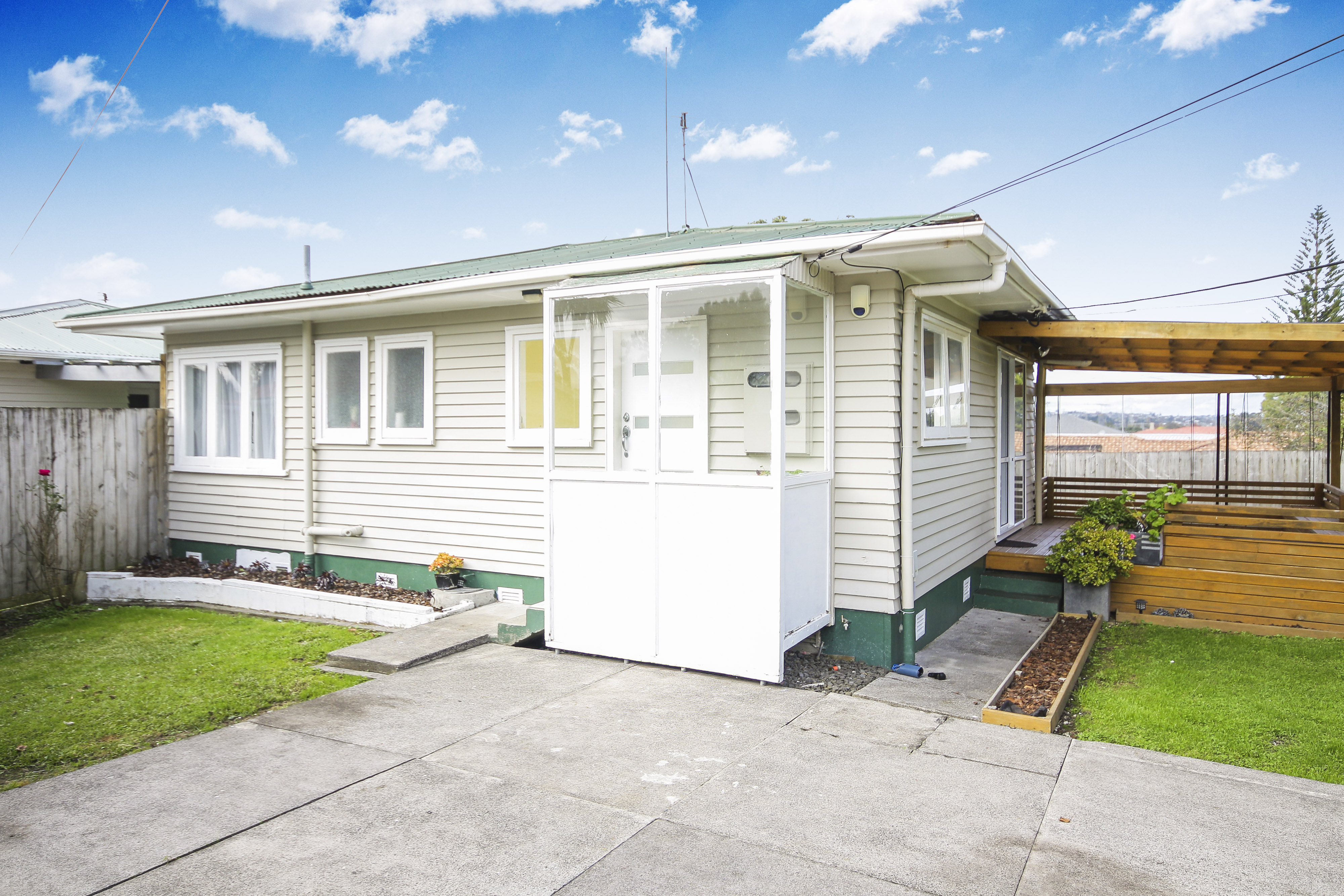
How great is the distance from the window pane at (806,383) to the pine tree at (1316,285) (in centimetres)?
2601

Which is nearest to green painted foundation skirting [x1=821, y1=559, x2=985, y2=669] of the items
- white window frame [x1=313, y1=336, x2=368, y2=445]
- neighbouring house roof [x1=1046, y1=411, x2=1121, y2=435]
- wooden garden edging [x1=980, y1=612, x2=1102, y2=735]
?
wooden garden edging [x1=980, y1=612, x2=1102, y2=735]

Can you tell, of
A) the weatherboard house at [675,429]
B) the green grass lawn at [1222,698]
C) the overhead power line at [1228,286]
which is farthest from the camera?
the weatherboard house at [675,429]

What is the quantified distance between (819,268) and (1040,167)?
68.1 inches

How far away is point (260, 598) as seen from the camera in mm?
7484

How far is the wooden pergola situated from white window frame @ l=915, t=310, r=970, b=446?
0.77 metres

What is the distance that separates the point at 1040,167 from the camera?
540 cm

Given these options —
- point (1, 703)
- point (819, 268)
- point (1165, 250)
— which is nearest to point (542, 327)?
point (819, 268)

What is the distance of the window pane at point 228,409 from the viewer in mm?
8555

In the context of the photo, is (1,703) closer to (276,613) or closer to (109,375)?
(276,613)

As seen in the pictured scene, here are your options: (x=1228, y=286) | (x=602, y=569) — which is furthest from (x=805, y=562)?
(x=1228, y=286)

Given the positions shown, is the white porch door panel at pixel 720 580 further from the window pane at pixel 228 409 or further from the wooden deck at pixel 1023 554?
the window pane at pixel 228 409

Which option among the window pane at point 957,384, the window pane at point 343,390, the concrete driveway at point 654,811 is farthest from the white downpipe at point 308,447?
the window pane at point 957,384

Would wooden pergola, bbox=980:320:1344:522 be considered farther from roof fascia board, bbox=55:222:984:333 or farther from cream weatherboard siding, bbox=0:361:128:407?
cream weatherboard siding, bbox=0:361:128:407

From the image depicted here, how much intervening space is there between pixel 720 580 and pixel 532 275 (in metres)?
2.78
